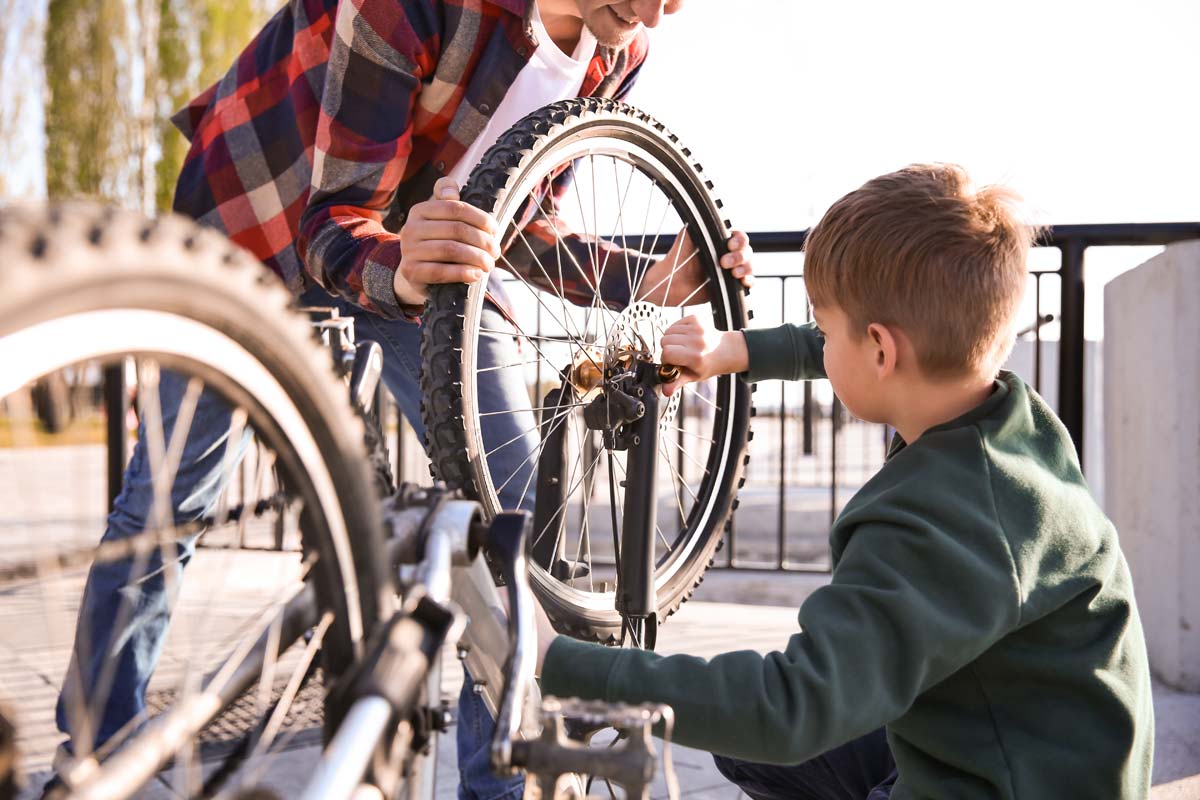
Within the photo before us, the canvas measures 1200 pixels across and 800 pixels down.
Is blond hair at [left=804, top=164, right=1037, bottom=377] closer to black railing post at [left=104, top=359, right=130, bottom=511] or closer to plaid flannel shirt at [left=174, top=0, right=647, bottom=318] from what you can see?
plaid flannel shirt at [left=174, top=0, right=647, bottom=318]

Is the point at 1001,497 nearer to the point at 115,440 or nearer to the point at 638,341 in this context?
the point at 638,341

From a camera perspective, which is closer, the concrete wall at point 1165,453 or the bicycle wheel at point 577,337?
the bicycle wheel at point 577,337

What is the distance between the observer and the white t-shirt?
1616 mm

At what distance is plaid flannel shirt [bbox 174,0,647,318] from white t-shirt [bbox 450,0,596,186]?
0.02 m

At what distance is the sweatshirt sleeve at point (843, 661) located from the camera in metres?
0.90

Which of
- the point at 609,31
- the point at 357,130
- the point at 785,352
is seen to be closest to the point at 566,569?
the point at 785,352

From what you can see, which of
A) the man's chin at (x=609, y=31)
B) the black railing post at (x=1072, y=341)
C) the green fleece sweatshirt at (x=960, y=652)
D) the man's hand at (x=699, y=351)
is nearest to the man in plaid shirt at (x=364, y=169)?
the man's chin at (x=609, y=31)

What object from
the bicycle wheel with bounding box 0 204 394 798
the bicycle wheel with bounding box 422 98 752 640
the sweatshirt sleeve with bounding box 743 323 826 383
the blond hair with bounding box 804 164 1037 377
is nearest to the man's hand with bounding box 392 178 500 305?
the bicycle wheel with bounding box 422 98 752 640

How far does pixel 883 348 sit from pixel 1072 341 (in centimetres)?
196

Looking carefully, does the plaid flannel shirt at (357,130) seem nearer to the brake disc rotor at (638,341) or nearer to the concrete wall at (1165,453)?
the brake disc rotor at (638,341)

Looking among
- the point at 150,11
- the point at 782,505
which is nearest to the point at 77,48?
the point at 150,11

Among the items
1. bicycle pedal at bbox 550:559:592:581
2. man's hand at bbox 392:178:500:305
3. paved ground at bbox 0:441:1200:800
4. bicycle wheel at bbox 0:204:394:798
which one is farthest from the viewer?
bicycle pedal at bbox 550:559:592:581

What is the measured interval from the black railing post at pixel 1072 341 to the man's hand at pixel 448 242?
2057 millimetres

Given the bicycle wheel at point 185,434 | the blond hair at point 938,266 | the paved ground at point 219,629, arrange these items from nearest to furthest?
the bicycle wheel at point 185,434 → the paved ground at point 219,629 → the blond hair at point 938,266
